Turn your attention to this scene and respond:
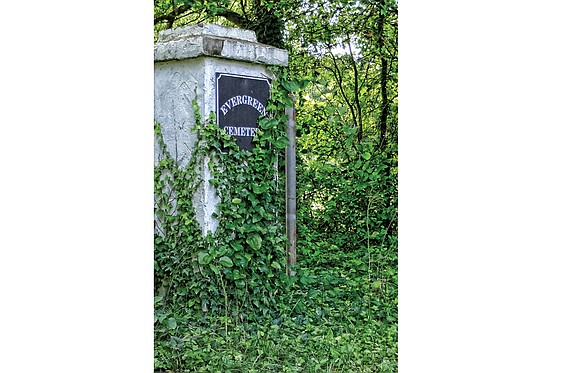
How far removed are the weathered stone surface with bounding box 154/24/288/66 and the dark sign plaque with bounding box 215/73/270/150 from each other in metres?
0.14

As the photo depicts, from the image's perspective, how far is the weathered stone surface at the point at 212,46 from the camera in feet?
13.5

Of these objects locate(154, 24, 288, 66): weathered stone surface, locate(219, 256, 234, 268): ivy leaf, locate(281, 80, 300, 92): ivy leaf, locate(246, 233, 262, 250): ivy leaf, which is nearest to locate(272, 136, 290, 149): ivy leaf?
locate(281, 80, 300, 92): ivy leaf

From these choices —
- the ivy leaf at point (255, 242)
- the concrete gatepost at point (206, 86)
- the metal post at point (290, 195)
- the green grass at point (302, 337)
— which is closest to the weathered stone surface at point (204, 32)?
the concrete gatepost at point (206, 86)

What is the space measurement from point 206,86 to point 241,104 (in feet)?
0.91

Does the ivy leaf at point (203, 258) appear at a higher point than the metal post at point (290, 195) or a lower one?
lower

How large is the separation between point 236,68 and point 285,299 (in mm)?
1573

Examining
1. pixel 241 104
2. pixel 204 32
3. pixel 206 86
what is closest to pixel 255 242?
pixel 241 104

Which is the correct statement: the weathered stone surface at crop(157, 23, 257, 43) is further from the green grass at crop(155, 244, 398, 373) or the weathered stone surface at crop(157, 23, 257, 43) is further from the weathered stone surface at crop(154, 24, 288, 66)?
the green grass at crop(155, 244, 398, 373)

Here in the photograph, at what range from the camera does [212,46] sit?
4105mm

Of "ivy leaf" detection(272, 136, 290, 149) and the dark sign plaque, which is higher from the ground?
the dark sign plaque

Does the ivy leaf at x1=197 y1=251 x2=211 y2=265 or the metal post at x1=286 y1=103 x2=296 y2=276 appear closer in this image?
the ivy leaf at x1=197 y1=251 x2=211 y2=265

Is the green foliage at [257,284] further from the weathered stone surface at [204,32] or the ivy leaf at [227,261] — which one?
the weathered stone surface at [204,32]

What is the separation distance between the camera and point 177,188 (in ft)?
13.9

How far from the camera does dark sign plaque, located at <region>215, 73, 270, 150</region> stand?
165 inches
